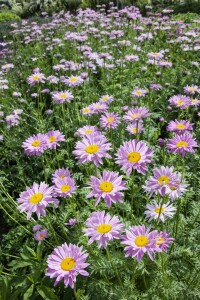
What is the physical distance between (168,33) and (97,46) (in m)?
1.23

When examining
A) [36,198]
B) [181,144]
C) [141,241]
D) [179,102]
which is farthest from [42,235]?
[179,102]

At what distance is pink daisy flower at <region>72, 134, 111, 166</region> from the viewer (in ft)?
6.12

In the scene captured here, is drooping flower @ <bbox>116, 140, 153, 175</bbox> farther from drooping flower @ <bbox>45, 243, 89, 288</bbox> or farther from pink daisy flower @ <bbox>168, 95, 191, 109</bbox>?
pink daisy flower @ <bbox>168, 95, 191, 109</bbox>

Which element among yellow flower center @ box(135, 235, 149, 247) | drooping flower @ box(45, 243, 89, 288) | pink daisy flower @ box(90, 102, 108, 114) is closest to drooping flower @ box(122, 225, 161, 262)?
yellow flower center @ box(135, 235, 149, 247)

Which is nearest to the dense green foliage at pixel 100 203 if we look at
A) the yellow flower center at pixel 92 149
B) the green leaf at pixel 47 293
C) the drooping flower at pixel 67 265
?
the green leaf at pixel 47 293

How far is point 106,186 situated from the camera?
1.69 m

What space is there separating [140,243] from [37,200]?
0.59 m

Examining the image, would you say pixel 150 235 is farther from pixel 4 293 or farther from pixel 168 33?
pixel 168 33

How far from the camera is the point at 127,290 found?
1.89 meters

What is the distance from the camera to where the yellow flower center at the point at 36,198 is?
1.84 meters

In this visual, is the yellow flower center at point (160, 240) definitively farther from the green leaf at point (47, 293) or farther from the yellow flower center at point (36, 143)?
the yellow flower center at point (36, 143)

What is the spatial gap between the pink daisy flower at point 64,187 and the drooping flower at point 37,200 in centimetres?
4

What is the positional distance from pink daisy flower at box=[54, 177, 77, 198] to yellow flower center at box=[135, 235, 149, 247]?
0.44 meters

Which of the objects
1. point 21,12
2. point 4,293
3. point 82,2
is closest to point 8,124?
point 4,293
